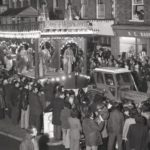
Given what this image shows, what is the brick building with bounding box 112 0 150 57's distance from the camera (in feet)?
80.8

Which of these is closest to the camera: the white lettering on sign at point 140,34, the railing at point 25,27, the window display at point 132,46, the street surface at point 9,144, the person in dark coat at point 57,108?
the person in dark coat at point 57,108

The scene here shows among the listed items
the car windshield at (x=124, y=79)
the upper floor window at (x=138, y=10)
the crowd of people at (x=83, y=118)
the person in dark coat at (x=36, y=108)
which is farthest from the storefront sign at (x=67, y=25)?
the person in dark coat at (x=36, y=108)

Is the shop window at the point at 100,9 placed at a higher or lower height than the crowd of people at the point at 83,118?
higher

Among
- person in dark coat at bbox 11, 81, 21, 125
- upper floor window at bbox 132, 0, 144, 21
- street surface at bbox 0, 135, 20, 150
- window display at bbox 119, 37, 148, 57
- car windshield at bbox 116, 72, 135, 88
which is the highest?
upper floor window at bbox 132, 0, 144, 21

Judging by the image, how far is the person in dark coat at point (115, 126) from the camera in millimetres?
12328

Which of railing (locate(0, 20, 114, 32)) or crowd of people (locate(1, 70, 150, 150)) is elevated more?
railing (locate(0, 20, 114, 32))

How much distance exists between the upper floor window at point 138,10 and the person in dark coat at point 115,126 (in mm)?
13515

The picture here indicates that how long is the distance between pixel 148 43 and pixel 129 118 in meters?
13.5

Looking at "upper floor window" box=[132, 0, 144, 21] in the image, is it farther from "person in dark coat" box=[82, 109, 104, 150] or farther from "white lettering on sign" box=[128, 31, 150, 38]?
"person in dark coat" box=[82, 109, 104, 150]

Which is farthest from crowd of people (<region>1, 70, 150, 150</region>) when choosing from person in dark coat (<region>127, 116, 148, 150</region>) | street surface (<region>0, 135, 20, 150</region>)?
street surface (<region>0, 135, 20, 150</region>)

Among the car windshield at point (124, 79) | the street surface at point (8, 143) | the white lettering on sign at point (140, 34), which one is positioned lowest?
the street surface at point (8, 143)

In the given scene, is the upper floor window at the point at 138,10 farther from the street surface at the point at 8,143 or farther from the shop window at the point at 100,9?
the street surface at the point at 8,143

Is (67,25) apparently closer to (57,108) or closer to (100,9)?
(100,9)

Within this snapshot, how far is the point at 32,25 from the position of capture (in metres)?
21.5
